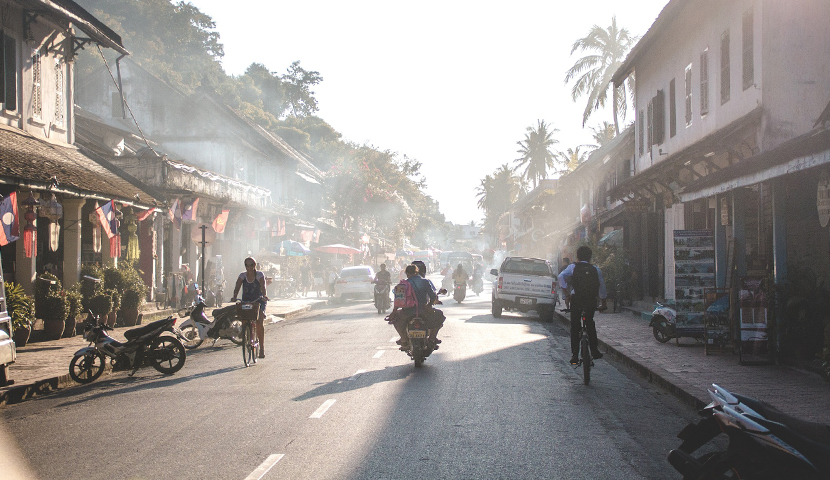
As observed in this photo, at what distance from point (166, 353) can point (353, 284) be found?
22.6m

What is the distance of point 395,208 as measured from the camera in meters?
70.2

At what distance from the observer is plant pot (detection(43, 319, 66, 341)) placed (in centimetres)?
1683

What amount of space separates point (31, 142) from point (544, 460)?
637 inches

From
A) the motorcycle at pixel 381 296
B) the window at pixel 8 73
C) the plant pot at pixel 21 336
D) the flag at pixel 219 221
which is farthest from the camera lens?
the flag at pixel 219 221

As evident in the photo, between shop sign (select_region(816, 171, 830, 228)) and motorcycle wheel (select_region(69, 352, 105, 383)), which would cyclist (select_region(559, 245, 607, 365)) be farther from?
motorcycle wheel (select_region(69, 352, 105, 383))

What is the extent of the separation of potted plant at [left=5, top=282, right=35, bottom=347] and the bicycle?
172 inches

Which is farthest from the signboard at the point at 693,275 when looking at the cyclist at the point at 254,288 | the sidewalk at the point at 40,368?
the sidewalk at the point at 40,368

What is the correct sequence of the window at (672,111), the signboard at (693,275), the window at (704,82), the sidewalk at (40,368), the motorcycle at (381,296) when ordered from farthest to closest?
the motorcycle at (381,296)
the window at (672,111)
the window at (704,82)
the signboard at (693,275)
the sidewalk at (40,368)

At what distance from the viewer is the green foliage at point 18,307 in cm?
1444

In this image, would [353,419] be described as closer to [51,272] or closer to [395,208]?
[51,272]

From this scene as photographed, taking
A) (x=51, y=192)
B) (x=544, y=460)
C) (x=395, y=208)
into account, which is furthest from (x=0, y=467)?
(x=395, y=208)

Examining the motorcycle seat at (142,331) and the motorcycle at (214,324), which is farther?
the motorcycle at (214,324)

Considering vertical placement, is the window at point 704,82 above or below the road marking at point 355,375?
above

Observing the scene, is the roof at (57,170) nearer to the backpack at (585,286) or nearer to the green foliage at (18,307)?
the green foliage at (18,307)
